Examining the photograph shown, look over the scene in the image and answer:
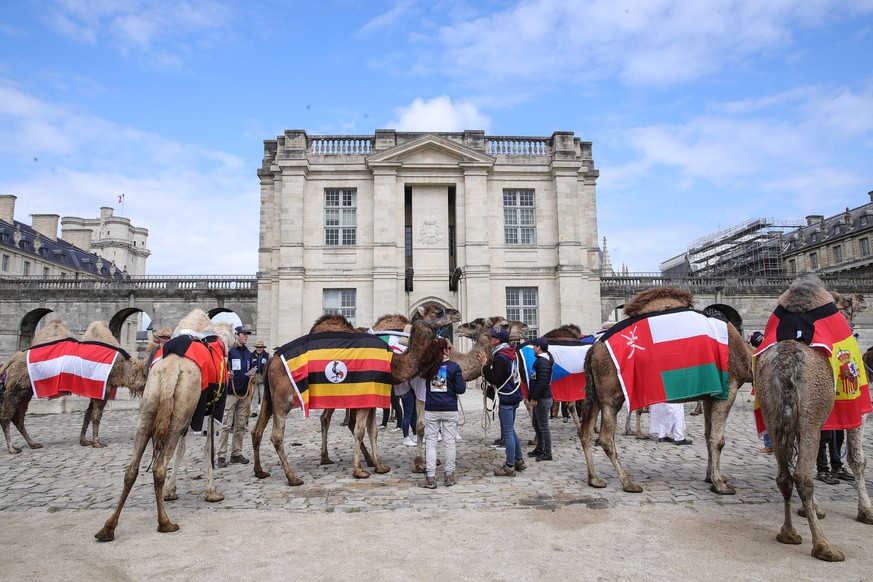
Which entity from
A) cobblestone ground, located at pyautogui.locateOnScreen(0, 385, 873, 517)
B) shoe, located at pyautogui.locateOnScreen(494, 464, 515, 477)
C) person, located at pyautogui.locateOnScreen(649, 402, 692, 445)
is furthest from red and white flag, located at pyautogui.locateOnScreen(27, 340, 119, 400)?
person, located at pyautogui.locateOnScreen(649, 402, 692, 445)

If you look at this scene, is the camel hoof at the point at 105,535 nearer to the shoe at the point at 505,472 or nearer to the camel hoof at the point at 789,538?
the shoe at the point at 505,472

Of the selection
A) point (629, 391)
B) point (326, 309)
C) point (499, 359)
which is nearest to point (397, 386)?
point (499, 359)

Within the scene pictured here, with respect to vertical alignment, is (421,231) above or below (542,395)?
above

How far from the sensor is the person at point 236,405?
8.45m

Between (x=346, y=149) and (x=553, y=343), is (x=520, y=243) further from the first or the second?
(x=553, y=343)

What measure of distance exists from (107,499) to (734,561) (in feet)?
22.0

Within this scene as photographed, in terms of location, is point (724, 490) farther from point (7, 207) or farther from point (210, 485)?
point (7, 207)

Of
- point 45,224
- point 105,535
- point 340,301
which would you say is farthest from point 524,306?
point 45,224

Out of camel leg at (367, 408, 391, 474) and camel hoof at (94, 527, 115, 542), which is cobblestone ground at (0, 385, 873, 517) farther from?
camel hoof at (94, 527, 115, 542)

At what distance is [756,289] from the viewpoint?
90.7ft

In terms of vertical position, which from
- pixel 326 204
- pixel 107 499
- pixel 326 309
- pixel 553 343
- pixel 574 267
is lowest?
pixel 107 499

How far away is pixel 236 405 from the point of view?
878cm

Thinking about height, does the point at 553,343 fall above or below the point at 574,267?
below

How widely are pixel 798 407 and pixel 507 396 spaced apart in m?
3.55
